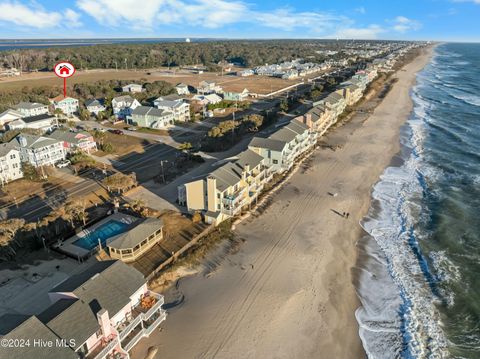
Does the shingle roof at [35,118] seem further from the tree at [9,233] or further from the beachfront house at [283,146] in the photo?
the beachfront house at [283,146]

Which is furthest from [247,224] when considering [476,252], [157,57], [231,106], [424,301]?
[157,57]

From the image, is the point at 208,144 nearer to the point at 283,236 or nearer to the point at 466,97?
the point at 283,236

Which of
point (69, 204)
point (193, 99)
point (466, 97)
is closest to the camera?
point (69, 204)

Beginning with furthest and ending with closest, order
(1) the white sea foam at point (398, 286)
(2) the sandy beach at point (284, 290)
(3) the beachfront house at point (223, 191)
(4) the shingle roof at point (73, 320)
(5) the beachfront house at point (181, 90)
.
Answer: (5) the beachfront house at point (181, 90) < (3) the beachfront house at point (223, 191) < (1) the white sea foam at point (398, 286) < (2) the sandy beach at point (284, 290) < (4) the shingle roof at point (73, 320)

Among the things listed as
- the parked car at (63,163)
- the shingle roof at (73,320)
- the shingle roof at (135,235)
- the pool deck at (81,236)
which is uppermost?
the shingle roof at (73,320)

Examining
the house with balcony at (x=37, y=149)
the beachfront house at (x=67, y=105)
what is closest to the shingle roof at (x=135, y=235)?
the house with balcony at (x=37, y=149)

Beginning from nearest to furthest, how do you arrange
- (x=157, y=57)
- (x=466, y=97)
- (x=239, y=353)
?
(x=239, y=353) < (x=466, y=97) < (x=157, y=57)

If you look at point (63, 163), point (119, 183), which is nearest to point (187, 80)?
point (63, 163)

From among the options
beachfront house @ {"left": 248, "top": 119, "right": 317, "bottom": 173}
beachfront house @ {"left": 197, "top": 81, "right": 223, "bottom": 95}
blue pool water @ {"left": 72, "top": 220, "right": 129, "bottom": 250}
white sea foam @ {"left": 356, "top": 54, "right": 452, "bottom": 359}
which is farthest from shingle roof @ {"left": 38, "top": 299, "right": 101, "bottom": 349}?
beachfront house @ {"left": 197, "top": 81, "right": 223, "bottom": 95}
